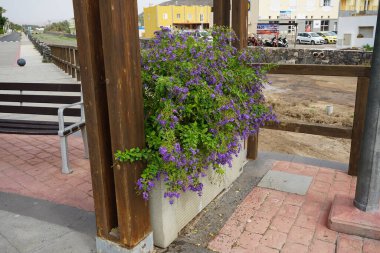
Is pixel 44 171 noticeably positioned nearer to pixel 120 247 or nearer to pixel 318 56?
pixel 120 247

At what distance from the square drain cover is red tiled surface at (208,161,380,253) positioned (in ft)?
0.23

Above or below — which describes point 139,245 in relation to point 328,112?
above

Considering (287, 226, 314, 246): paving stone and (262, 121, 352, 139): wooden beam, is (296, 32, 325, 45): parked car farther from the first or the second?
(287, 226, 314, 246): paving stone

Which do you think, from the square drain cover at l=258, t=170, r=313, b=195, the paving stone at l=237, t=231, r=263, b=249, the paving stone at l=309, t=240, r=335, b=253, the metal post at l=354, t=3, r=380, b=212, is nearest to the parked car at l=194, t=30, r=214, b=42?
the metal post at l=354, t=3, r=380, b=212

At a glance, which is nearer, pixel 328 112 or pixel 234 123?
pixel 234 123

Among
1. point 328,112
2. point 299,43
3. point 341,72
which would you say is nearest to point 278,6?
point 299,43

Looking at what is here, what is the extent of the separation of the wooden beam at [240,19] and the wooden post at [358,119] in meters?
1.24

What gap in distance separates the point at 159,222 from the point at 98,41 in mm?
1311

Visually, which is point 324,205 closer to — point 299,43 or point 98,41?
point 98,41

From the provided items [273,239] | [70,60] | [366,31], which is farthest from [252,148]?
[366,31]

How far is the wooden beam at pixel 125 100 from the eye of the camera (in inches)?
81.1

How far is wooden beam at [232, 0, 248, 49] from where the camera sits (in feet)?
12.1

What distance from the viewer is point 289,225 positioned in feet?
9.52

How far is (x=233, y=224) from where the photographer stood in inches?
116
